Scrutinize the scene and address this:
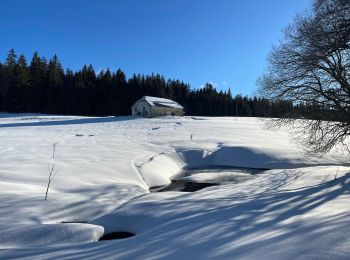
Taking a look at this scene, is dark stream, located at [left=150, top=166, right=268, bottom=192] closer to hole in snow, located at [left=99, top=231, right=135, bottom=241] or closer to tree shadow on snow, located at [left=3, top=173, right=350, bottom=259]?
tree shadow on snow, located at [left=3, top=173, right=350, bottom=259]

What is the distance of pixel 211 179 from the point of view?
18.4 meters

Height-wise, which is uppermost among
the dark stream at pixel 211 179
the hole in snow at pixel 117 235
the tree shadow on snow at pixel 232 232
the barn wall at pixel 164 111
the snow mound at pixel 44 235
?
the barn wall at pixel 164 111

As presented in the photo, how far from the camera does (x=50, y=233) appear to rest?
8.14 m

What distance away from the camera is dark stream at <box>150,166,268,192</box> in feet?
53.3

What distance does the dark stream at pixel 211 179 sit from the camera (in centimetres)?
1623

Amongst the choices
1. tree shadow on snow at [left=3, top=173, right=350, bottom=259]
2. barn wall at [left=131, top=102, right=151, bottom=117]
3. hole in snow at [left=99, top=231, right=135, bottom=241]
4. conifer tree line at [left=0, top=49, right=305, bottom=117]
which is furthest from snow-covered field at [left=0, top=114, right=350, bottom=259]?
conifer tree line at [left=0, top=49, right=305, bottom=117]

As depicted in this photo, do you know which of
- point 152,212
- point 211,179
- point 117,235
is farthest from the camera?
point 211,179

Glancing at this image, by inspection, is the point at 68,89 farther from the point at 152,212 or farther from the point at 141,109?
the point at 152,212

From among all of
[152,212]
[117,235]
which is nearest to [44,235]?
[117,235]

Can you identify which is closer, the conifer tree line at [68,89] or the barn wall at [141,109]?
the barn wall at [141,109]

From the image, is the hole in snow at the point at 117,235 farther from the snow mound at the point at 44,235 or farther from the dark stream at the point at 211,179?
the dark stream at the point at 211,179

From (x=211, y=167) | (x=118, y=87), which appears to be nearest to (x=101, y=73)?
(x=118, y=87)

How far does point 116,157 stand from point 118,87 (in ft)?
193

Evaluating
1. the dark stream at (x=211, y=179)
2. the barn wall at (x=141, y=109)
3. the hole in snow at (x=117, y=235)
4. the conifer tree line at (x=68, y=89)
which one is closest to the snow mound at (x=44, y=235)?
the hole in snow at (x=117, y=235)
